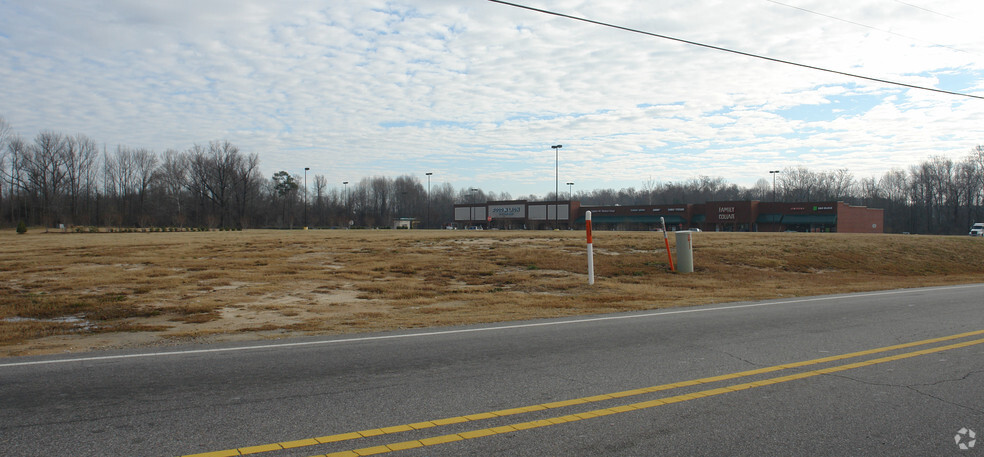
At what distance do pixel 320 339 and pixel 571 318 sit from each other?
4.52m

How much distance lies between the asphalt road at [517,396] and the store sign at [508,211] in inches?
3759

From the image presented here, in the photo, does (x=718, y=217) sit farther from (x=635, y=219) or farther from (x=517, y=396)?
(x=517, y=396)

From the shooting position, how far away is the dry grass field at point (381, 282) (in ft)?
34.7

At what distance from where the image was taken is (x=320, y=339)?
8609 mm

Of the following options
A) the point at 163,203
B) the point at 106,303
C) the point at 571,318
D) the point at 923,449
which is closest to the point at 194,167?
the point at 163,203

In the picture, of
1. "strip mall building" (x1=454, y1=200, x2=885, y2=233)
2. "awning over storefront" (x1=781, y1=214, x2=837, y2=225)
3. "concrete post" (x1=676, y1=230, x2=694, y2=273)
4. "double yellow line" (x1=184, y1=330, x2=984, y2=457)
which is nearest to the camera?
"double yellow line" (x1=184, y1=330, x2=984, y2=457)

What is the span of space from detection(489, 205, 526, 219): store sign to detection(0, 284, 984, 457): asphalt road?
95.5 m

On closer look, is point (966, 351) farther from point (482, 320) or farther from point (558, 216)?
point (558, 216)

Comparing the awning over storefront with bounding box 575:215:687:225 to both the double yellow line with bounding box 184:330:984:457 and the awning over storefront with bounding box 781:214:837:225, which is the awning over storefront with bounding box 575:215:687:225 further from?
the double yellow line with bounding box 184:330:984:457

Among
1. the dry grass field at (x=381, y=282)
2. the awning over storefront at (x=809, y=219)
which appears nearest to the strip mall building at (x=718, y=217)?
the awning over storefront at (x=809, y=219)

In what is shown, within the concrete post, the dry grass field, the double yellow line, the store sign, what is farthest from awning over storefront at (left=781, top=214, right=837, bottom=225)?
the double yellow line

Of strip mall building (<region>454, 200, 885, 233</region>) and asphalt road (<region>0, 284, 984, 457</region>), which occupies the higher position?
strip mall building (<region>454, 200, 885, 233</region>)

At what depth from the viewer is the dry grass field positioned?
10.6 m

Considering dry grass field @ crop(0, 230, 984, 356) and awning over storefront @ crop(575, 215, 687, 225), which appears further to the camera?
awning over storefront @ crop(575, 215, 687, 225)
